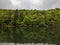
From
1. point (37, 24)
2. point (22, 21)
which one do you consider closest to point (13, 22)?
point (22, 21)

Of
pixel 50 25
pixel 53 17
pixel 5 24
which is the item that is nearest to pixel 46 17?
pixel 53 17

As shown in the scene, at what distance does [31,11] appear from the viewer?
64.1m

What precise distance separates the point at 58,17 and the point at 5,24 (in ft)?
42.0

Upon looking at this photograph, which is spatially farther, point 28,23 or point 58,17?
point 58,17

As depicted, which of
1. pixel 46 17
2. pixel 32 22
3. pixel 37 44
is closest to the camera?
pixel 37 44

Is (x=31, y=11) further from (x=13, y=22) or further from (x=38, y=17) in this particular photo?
(x=13, y=22)

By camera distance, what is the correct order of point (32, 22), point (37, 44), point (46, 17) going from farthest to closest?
point (46, 17)
point (32, 22)
point (37, 44)

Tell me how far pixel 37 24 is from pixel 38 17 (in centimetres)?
588

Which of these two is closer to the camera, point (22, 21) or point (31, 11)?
point (22, 21)

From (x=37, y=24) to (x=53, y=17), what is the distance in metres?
7.27

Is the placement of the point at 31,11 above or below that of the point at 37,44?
above

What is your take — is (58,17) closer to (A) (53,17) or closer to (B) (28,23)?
(A) (53,17)

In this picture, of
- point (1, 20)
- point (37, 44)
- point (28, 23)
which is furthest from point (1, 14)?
point (37, 44)

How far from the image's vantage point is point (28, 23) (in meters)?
55.5
